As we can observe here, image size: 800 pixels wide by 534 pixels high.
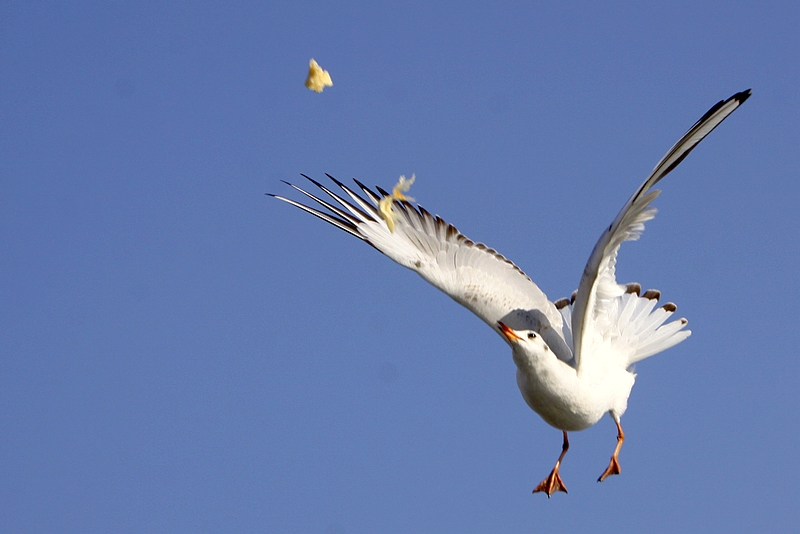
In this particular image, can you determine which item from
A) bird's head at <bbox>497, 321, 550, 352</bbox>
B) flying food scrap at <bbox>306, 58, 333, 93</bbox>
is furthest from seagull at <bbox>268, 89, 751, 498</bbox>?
flying food scrap at <bbox>306, 58, 333, 93</bbox>

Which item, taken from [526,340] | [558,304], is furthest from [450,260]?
[526,340]

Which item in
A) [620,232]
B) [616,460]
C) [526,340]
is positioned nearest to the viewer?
[620,232]

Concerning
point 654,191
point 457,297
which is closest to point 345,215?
A: point 457,297

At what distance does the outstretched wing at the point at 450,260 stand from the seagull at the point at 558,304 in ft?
0.03

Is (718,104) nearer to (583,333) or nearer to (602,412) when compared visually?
(583,333)

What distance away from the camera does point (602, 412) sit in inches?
392

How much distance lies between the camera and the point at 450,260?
11.3 meters

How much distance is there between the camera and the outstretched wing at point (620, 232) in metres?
8.29

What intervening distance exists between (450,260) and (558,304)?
1.22m

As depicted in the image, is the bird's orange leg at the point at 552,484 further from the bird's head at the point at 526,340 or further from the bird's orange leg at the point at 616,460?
the bird's head at the point at 526,340

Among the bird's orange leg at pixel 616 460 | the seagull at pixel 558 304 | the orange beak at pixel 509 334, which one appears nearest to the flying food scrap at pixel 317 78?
the seagull at pixel 558 304

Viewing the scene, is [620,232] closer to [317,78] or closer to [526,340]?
[526,340]

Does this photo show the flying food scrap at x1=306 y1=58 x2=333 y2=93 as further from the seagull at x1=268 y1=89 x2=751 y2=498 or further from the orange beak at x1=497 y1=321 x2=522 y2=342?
the orange beak at x1=497 y1=321 x2=522 y2=342

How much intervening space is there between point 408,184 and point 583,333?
2.03 metres
